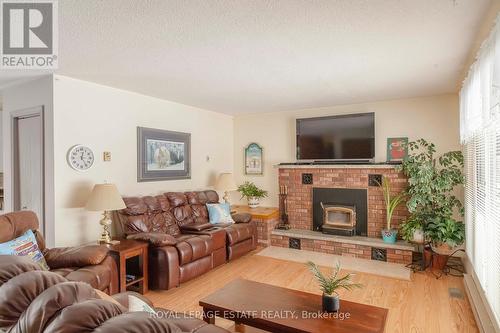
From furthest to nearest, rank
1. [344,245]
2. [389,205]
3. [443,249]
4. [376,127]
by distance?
1. [376,127]
2. [344,245]
3. [389,205]
4. [443,249]

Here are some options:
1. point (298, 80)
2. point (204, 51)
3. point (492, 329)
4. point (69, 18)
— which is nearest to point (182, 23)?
point (204, 51)

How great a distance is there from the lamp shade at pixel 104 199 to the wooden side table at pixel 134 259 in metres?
0.41

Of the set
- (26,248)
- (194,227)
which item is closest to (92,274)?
(26,248)

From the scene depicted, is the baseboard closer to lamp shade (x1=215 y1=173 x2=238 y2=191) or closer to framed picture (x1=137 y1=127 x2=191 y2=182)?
lamp shade (x1=215 y1=173 x2=238 y2=191)

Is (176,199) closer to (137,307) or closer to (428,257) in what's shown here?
(137,307)

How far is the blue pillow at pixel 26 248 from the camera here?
2.30 meters

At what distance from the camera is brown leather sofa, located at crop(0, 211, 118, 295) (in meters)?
2.40

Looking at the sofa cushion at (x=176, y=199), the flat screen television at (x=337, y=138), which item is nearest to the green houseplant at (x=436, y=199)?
the flat screen television at (x=337, y=138)

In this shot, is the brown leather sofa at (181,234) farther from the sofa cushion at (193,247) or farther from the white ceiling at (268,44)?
the white ceiling at (268,44)

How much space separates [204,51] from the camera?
2.56 metres

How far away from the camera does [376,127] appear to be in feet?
15.6

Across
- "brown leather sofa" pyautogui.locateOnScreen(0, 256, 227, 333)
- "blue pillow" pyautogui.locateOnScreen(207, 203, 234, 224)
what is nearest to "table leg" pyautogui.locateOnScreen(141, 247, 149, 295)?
"blue pillow" pyautogui.locateOnScreen(207, 203, 234, 224)

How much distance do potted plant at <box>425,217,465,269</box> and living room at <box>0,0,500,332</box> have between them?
0.02 meters

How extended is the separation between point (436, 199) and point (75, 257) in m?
4.18
